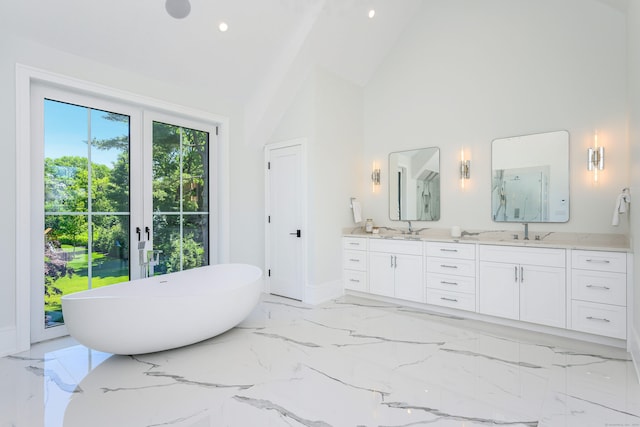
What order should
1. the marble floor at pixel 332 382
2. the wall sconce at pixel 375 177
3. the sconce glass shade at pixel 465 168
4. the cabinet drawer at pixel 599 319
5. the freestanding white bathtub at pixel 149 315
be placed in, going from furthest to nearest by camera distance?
the wall sconce at pixel 375 177 < the sconce glass shade at pixel 465 168 < the cabinet drawer at pixel 599 319 < the freestanding white bathtub at pixel 149 315 < the marble floor at pixel 332 382

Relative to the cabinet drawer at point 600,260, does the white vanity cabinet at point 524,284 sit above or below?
below

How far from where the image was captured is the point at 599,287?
2.80m

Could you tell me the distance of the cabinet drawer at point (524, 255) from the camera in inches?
118

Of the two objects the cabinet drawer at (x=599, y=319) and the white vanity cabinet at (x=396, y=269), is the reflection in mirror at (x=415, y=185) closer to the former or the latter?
the white vanity cabinet at (x=396, y=269)

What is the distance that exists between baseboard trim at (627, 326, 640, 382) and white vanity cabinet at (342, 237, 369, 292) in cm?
247

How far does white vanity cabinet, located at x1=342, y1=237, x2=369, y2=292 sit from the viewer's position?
14.2 feet

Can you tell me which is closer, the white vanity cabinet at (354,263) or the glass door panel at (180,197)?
the glass door panel at (180,197)

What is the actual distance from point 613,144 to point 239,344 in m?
3.83

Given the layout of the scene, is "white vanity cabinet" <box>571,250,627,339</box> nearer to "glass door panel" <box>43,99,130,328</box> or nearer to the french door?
the french door

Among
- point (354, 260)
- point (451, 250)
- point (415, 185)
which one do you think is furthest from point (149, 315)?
point (415, 185)

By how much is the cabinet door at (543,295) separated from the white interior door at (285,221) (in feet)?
7.83

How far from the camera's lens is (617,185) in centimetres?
309

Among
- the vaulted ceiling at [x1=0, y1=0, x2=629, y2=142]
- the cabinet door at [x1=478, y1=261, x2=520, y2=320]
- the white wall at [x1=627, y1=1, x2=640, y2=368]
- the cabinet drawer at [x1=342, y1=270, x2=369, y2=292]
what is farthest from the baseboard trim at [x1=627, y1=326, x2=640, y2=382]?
the vaulted ceiling at [x1=0, y1=0, x2=629, y2=142]


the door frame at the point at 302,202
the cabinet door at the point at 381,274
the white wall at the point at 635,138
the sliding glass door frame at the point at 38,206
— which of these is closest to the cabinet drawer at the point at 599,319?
the white wall at the point at 635,138
